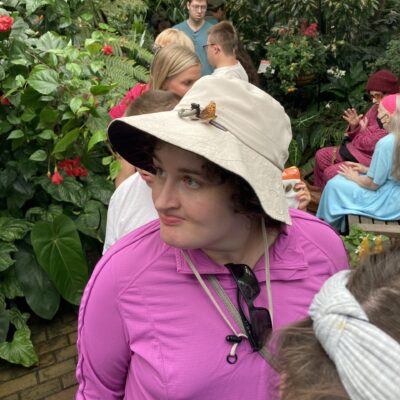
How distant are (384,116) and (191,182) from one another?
131 inches

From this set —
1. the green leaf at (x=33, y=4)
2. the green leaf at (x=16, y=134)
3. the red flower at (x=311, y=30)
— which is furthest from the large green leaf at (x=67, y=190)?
the red flower at (x=311, y=30)

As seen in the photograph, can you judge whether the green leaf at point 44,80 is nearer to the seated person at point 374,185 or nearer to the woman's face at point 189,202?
the woman's face at point 189,202

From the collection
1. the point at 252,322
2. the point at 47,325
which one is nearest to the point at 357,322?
the point at 252,322

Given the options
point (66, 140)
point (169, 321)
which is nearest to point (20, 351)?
point (66, 140)

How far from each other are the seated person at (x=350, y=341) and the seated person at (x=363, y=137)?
11.5 feet

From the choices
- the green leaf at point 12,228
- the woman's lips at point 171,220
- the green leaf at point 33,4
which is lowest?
the green leaf at point 12,228

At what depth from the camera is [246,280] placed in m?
1.12

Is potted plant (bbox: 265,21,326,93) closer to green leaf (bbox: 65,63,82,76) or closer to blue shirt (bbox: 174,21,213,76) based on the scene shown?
blue shirt (bbox: 174,21,213,76)

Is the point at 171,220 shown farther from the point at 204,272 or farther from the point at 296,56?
the point at 296,56

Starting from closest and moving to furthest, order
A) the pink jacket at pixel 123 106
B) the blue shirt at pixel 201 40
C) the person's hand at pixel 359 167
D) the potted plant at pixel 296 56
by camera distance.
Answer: the pink jacket at pixel 123 106 < the person's hand at pixel 359 167 < the blue shirt at pixel 201 40 < the potted plant at pixel 296 56

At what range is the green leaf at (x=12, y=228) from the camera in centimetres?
296

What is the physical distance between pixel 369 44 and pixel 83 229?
5.04 m

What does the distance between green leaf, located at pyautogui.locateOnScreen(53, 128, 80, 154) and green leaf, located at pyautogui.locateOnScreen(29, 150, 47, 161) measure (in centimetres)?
15

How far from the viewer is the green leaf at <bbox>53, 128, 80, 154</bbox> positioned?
2783 millimetres
